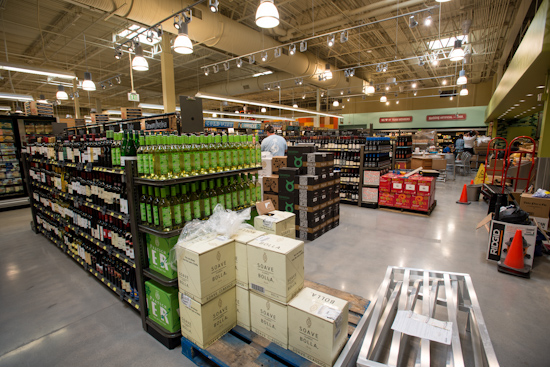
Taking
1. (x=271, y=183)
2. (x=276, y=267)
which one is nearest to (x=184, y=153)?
(x=276, y=267)

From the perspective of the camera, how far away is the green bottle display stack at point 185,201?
2195mm

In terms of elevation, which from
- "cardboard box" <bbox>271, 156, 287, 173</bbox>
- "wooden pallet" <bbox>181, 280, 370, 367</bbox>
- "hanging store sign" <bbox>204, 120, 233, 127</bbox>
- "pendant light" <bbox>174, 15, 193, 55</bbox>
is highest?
"pendant light" <bbox>174, 15, 193, 55</bbox>

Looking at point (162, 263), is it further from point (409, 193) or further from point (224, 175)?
point (409, 193)

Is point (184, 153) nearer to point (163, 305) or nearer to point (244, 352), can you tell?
point (163, 305)

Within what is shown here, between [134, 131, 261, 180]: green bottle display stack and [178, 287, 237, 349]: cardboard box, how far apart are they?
103cm

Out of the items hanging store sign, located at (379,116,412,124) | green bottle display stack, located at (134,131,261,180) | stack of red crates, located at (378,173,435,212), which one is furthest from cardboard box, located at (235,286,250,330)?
hanging store sign, located at (379,116,412,124)

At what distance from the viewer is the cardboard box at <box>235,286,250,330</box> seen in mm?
2025

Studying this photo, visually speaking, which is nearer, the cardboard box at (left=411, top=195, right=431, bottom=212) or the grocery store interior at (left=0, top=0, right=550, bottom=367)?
the grocery store interior at (left=0, top=0, right=550, bottom=367)

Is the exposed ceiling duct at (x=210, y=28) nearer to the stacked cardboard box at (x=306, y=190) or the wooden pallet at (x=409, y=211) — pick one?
the stacked cardboard box at (x=306, y=190)

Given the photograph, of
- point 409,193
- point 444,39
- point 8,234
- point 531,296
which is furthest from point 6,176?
point 444,39

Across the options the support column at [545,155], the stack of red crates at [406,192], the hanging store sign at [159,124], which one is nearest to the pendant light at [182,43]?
the hanging store sign at [159,124]

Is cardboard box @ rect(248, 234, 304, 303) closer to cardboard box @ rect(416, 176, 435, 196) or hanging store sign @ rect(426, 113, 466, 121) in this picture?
cardboard box @ rect(416, 176, 435, 196)

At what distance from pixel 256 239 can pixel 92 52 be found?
41.6 feet

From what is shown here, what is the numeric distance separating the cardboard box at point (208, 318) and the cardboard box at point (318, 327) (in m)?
0.53
